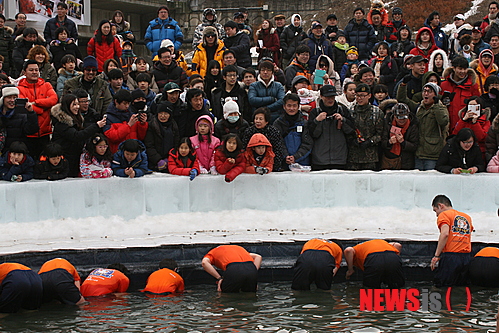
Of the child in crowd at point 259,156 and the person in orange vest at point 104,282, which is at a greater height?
the child in crowd at point 259,156

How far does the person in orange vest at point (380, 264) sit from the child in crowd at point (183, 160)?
10.0 ft

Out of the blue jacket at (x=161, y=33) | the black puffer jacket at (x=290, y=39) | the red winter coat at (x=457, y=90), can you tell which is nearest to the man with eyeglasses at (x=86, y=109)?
the blue jacket at (x=161, y=33)

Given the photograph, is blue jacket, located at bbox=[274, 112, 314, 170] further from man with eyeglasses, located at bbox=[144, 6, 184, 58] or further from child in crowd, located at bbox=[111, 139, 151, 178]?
man with eyeglasses, located at bbox=[144, 6, 184, 58]

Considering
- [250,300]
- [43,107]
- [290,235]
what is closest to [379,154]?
[290,235]

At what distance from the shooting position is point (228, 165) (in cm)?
1024

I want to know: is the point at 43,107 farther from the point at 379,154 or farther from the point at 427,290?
Result: the point at 427,290

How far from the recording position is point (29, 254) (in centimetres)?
844

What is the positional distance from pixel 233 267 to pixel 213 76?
523 centimetres

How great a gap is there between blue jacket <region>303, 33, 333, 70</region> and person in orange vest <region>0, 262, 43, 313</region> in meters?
8.79

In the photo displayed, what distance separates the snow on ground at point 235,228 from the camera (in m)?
9.34

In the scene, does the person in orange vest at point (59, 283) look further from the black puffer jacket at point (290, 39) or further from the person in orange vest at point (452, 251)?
the black puffer jacket at point (290, 39)

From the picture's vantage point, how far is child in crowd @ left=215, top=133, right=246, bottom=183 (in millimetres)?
10070

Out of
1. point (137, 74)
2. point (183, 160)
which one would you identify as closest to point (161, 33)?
point (137, 74)

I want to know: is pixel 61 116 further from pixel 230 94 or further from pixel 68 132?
pixel 230 94
